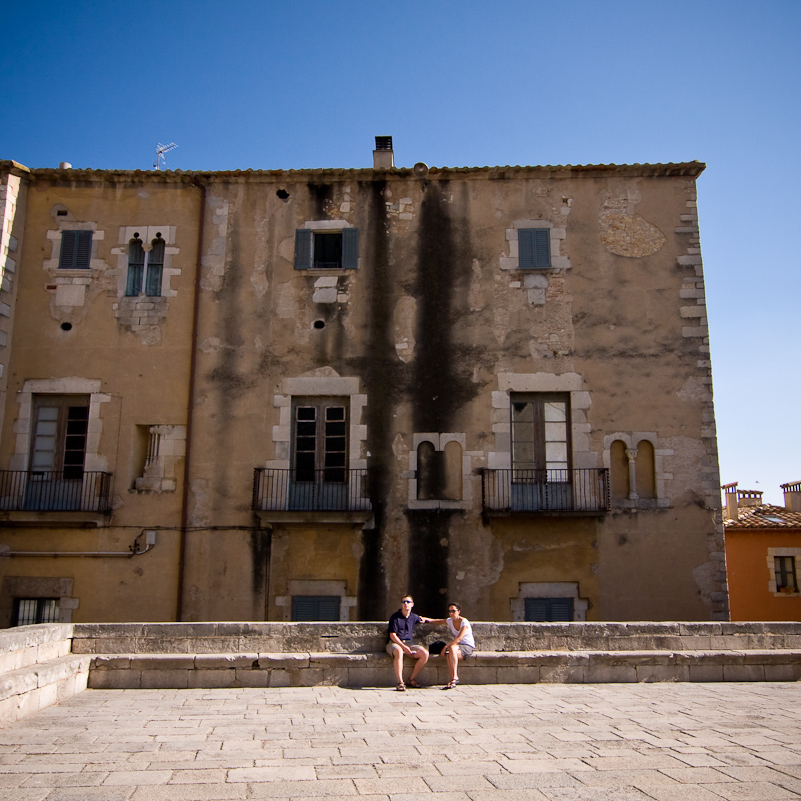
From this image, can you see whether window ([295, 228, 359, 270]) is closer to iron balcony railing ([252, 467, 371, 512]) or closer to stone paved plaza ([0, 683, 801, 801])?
iron balcony railing ([252, 467, 371, 512])

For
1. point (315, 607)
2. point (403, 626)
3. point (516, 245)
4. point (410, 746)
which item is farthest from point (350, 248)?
point (410, 746)

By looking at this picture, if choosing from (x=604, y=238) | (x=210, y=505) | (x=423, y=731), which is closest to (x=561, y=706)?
(x=423, y=731)

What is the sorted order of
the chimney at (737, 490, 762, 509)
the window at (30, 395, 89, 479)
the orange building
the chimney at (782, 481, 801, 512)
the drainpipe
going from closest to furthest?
the drainpipe → the window at (30, 395, 89, 479) → the orange building → the chimney at (782, 481, 801, 512) → the chimney at (737, 490, 762, 509)

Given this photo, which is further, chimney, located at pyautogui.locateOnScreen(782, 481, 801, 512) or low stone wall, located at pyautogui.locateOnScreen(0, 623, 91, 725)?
chimney, located at pyautogui.locateOnScreen(782, 481, 801, 512)

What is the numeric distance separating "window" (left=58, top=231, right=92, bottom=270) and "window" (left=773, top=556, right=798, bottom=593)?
66.2 ft

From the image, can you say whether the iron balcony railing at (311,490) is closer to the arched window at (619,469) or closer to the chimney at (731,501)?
the arched window at (619,469)

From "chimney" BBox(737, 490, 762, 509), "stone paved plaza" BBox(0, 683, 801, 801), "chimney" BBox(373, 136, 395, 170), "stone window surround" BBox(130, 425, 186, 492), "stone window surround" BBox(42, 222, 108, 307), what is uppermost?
"chimney" BBox(373, 136, 395, 170)

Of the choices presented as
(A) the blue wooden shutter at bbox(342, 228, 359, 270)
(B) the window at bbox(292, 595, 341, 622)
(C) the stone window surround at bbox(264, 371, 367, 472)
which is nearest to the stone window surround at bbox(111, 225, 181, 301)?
(C) the stone window surround at bbox(264, 371, 367, 472)

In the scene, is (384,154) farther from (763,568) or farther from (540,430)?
(763,568)

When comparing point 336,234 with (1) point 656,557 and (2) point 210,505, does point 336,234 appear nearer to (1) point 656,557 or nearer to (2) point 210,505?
(2) point 210,505

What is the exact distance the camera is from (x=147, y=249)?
1515 cm

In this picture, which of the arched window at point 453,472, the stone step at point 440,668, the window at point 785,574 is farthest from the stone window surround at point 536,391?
the window at point 785,574

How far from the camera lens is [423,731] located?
22.3 ft

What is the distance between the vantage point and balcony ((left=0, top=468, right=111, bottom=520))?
13969 mm
